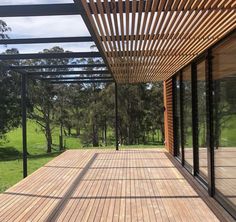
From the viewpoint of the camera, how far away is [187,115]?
8.47 m

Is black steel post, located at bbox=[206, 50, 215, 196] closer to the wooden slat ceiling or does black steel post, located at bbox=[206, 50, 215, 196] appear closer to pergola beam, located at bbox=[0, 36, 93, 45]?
the wooden slat ceiling

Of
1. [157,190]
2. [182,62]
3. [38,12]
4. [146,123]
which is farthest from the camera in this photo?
[146,123]

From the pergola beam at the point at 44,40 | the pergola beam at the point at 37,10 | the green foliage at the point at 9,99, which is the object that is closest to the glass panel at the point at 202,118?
the pergola beam at the point at 44,40

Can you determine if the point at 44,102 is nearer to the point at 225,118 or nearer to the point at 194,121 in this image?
the point at 194,121

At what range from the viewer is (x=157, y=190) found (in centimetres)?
657

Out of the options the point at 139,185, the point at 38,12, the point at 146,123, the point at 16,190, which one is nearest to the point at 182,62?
the point at 139,185

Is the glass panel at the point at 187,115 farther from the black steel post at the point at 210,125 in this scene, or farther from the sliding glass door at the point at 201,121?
the black steel post at the point at 210,125

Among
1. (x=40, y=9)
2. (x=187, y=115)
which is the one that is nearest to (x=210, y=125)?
(x=187, y=115)

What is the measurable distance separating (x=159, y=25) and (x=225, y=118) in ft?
5.32

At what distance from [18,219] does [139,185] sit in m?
2.52

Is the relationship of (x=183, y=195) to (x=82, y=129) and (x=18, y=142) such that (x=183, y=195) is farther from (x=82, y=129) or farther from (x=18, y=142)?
(x=18, y=142)

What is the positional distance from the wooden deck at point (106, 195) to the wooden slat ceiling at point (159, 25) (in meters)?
2.21

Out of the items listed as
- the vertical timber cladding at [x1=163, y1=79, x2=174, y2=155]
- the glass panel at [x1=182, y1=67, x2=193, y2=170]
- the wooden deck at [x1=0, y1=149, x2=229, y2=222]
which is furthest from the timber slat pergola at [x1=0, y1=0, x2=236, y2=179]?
the vertical timber cladding at [x1=163, y1=79, x2=174, y2=155]

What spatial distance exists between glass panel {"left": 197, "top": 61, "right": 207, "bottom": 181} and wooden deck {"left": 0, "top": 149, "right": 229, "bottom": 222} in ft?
1.39
